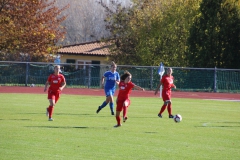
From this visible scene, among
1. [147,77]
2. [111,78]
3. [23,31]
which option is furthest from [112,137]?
[23,31]

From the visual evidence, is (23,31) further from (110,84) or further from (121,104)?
(121,104)

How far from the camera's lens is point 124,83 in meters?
17.3

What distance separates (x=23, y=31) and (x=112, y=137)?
1353 inches

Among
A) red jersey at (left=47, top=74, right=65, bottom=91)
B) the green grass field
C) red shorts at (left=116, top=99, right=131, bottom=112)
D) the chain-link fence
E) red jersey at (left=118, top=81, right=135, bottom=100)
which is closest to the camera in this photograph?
the green grass field

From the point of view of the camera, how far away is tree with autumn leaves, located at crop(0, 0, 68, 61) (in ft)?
153

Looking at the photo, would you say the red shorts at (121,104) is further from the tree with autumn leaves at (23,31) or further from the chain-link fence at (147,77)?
the tree with autumn leaves at (23,31)

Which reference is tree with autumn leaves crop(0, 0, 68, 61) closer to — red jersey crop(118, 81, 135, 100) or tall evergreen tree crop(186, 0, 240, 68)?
tall evergreen tree crop(186, 0, 240, 68)

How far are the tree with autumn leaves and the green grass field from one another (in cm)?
2639

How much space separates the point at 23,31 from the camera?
47031 millimetres

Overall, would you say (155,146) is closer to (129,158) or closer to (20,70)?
(129,158)

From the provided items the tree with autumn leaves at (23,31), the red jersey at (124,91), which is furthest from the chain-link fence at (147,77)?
the red jersey at (124,91)

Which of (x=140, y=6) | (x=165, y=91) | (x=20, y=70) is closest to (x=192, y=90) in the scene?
(x=20, y=70)

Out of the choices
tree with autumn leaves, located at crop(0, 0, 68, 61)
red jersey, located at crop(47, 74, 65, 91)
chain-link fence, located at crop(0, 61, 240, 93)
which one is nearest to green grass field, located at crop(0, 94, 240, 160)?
red jersey, located at crop(47, 74, 65, 91)

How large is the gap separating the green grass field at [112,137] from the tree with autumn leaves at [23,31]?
26.4 meters
